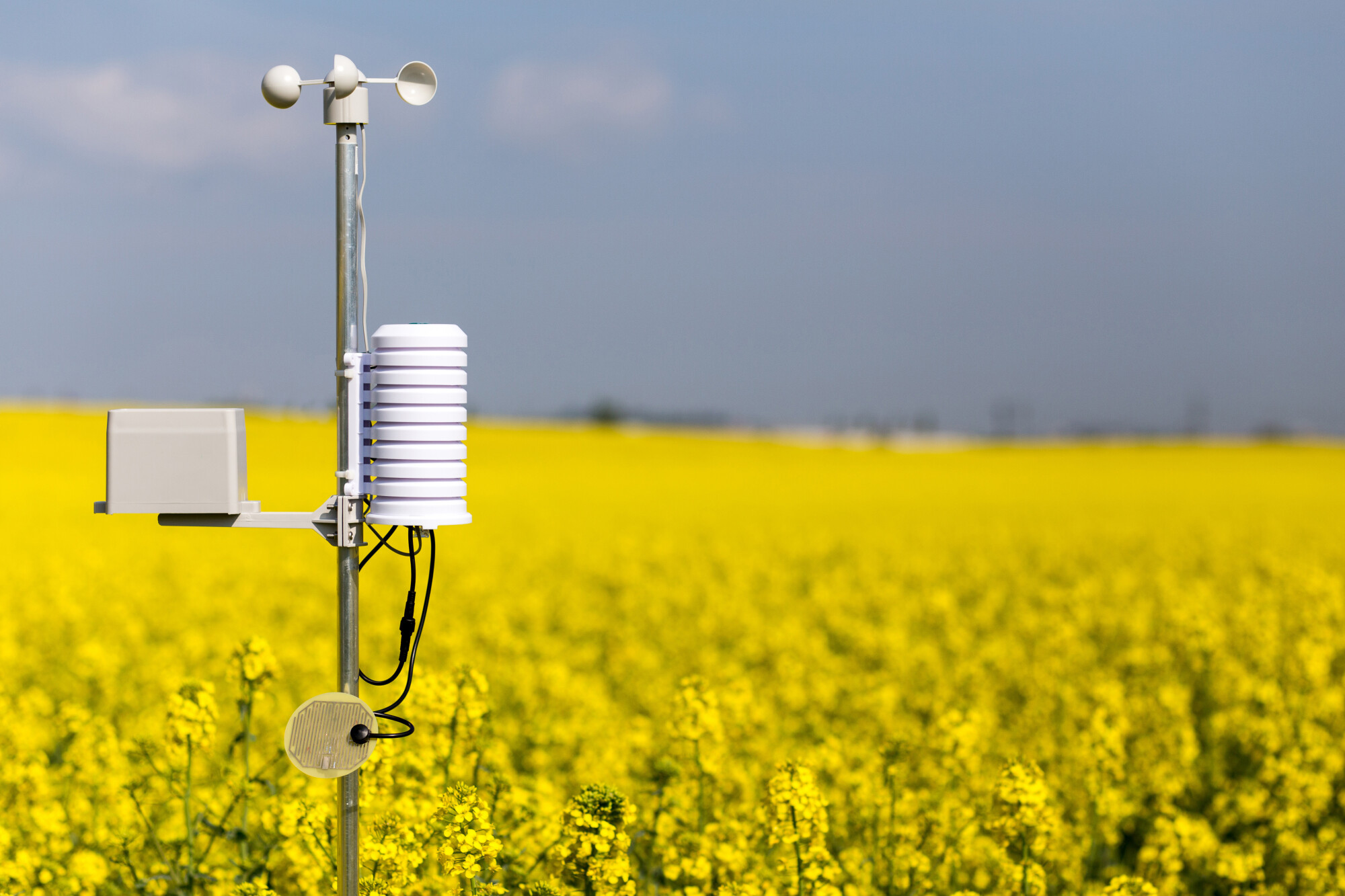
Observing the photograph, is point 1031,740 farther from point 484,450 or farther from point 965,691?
point 484,450

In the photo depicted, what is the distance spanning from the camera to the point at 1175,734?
7.15 metres

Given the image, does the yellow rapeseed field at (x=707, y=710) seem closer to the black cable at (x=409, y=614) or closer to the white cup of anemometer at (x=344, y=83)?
the black cable at (x=409, y=614)

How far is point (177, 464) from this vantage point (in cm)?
358

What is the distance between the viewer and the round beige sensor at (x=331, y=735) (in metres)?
3.57

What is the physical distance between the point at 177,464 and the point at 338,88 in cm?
122

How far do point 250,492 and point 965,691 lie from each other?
18896 mm

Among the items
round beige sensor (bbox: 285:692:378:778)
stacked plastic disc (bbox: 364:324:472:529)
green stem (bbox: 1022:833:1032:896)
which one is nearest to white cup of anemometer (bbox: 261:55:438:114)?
stacked plastic disc (bbox: 364:324:472:529)

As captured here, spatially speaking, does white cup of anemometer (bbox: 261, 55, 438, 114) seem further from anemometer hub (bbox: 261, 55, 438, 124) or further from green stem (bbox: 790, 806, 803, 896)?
green stem (bbox: 790, 806, 803, 896)

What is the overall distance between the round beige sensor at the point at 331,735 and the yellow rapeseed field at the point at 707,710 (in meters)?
0.36

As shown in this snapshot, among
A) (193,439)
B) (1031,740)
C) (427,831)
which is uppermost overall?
(193,439)

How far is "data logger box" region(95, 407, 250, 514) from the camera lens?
3.55 m

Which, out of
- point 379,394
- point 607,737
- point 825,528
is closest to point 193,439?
point 379,394

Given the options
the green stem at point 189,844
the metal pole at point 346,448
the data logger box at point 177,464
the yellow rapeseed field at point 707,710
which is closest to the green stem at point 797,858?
the yellow rapeseed field at point 707,710

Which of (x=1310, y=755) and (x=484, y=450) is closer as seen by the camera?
(x=1310, y=755)
